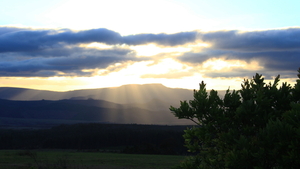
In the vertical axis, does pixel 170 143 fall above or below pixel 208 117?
below

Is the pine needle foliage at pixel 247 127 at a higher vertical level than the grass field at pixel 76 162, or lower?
higher

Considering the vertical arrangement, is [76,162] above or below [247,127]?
below

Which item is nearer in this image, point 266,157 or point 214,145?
point 266,157

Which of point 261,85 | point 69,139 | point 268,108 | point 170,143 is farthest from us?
point 69,139

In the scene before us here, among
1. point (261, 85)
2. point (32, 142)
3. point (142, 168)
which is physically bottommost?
point (32, 142)

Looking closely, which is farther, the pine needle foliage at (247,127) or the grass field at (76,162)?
the grass field at (76,162)

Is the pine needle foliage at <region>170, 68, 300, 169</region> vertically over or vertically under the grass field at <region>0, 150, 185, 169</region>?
over

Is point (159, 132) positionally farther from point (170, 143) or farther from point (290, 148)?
point (290, 148)

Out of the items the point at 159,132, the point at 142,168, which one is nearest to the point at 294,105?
the point at 142,168

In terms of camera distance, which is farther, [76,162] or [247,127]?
[76,162]

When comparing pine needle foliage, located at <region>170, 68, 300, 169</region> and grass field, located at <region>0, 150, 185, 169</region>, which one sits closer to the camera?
pine needle foliage, located at <region>170, 68, 300, 169</region>

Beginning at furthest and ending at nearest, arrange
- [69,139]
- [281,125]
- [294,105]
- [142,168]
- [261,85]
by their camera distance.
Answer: [69,139]
[142,168]
[261,85]
[294,105]
[281,125]

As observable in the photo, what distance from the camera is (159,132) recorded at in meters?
96.5

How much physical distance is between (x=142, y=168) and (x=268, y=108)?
88.3 feet
